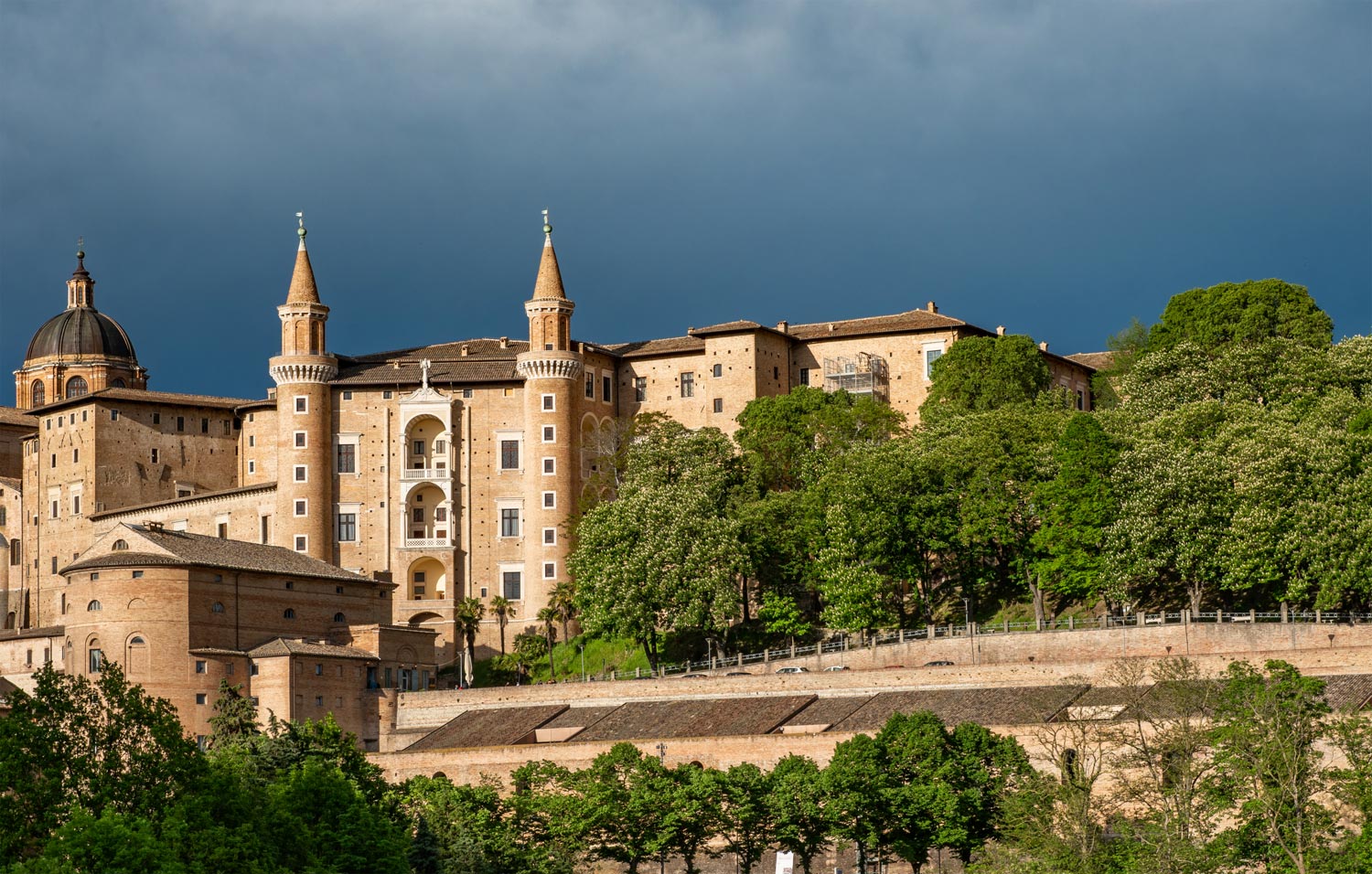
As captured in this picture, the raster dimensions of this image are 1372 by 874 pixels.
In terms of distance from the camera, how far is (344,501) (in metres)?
97.1

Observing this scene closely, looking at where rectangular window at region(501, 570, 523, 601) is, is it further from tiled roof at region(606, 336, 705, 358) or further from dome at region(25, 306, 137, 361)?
dome at region(25, 306, 137, 361)

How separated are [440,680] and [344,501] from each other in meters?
9.99

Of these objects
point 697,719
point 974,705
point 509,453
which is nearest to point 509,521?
point 509,453

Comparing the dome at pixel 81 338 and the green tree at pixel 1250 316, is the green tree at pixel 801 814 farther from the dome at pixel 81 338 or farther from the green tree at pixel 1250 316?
the dome at pixel 81 338

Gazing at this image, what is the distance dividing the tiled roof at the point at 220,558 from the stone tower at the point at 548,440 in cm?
834

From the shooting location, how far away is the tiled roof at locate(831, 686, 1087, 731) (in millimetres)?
65938

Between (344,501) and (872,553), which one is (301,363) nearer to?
(344,501)

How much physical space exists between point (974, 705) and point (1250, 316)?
26.4m

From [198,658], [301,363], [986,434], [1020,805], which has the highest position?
[301,363]

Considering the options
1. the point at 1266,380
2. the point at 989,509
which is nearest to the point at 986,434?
the point at 989,509

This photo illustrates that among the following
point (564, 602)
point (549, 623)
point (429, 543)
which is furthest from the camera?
point (429, 543)

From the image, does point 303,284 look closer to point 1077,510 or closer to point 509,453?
point 509,453

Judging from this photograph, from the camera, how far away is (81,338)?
398 feet

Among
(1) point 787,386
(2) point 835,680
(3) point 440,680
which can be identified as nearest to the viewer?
(2) point 835,680
